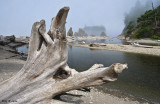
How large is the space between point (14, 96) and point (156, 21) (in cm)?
6760

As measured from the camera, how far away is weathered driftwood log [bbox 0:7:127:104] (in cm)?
328

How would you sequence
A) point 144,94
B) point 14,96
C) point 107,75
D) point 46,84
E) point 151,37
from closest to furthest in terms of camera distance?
1. point 107,75
2. point 14,96
3. point 46,84
4. point 144,94
5. point 151,37

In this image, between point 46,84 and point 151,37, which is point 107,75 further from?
point 151,37

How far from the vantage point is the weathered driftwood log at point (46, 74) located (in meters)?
3.28

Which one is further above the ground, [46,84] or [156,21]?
[156,21]

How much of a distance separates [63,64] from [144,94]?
25.5 ft

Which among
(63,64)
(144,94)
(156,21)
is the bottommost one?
(144,94)

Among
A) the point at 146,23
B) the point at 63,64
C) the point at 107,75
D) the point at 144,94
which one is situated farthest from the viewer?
the point at 146,23

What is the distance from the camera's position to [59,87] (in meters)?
3.43

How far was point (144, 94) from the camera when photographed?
857cm

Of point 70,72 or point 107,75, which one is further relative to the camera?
point 70,72

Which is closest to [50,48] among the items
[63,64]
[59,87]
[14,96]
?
[63,64]

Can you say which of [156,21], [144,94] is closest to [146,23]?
[156,21]

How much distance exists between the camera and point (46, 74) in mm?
3488
